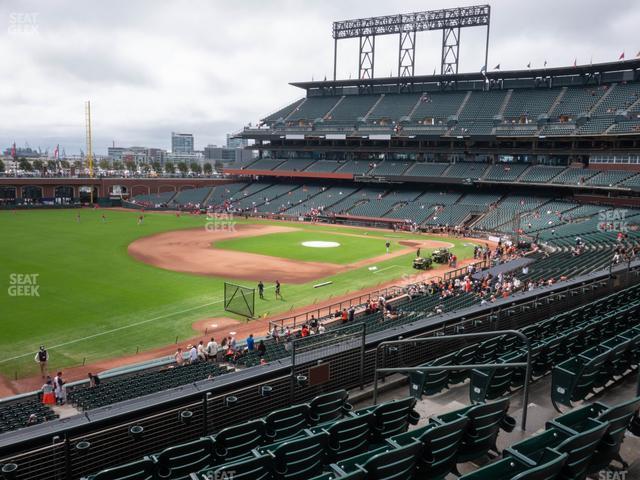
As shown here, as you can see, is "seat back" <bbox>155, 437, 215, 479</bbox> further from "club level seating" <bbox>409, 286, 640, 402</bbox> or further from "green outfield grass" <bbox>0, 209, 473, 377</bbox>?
"green outfield grass" <bbox>0, 209, 473, 377</bbox>

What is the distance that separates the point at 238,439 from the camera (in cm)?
740

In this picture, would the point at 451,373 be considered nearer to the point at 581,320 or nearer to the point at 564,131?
the point at 581,320

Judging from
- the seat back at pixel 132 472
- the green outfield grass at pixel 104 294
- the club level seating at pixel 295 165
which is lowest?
the green outfield grass at pixel 104 294

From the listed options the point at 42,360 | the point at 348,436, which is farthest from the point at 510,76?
the point at 348,436

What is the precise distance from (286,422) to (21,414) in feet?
37.8

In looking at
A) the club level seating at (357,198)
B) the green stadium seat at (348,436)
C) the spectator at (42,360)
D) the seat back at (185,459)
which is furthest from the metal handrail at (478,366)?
the club level seating at (357,198)

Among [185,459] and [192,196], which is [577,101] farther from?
[185,459]

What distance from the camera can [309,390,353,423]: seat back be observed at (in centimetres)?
845

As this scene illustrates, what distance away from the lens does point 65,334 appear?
25.4 meters

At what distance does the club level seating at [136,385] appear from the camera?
16.0 meters

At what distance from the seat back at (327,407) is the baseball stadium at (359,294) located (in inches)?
1.7

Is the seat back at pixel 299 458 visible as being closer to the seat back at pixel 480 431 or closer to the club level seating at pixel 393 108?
the seat back at pixel 480 431

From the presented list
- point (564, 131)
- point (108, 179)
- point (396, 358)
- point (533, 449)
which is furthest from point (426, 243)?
point (108, 179)

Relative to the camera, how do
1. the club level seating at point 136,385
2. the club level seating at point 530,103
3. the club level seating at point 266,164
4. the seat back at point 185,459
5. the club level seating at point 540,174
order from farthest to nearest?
the club level seating at point 266,164
the club level seating at point 530,103
the club level seating at point 540,174
the club level seating at point 136,385
the seat back at point 185,459
